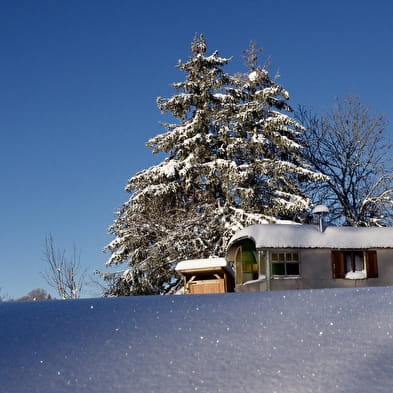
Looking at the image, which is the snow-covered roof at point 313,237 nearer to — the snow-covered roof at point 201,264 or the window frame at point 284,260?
the window frame at point 284,260

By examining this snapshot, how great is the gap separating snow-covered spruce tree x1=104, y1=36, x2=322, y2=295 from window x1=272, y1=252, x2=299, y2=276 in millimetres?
3478

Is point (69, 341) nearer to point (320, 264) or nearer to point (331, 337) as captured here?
point (331, 337)

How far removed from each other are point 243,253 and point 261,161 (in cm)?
533

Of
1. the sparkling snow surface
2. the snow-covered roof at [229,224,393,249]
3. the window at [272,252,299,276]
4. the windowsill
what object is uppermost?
the snow-covered roof at [229,224,393,249]

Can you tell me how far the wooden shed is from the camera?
13773 mm

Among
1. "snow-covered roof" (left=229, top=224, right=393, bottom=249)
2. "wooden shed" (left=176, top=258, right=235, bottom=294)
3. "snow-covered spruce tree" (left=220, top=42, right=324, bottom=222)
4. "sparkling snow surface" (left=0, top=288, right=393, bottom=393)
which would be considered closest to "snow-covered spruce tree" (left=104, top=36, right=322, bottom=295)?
"snow-covered spruce tree" (left=220, top=42, right=324, bottom=222)

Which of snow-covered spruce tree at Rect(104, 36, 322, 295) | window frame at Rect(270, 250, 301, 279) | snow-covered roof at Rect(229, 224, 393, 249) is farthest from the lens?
snow-covered spruce tree at Rect(104, 36, 322, 295)

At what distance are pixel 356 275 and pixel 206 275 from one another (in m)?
5.74

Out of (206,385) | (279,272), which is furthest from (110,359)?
(279,272)

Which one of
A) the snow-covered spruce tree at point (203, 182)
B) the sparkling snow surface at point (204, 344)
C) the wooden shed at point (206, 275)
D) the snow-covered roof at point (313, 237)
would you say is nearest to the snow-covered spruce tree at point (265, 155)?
the snow-covered spruce tree at point (203, 182)

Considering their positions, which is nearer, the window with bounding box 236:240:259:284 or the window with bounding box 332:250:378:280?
the window with bounding box 332:250:378:280

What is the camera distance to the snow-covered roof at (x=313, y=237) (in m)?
16.3

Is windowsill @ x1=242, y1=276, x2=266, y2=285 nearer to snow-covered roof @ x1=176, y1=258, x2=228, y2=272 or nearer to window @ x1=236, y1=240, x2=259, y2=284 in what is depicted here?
window @ x1=236, y1=240, x2=259, y2=284

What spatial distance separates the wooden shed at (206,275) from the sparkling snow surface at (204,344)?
1146cm
